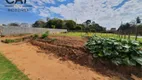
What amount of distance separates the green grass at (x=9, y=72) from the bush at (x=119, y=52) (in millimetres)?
2273

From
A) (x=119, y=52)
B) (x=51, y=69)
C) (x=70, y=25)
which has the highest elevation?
(x=70, y=25)

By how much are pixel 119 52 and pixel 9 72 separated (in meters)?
3.23

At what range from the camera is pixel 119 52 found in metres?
4.80

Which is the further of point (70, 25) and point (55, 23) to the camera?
point (70, 25)

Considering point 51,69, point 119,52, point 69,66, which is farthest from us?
point 119,52

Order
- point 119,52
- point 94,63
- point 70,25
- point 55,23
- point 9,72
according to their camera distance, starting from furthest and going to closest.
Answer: point 70,25 → point 55,23 → point 119,52 → point 94,63 → point 9,72

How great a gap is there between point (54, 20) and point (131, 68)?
116 feet

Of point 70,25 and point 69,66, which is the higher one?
point 70,25

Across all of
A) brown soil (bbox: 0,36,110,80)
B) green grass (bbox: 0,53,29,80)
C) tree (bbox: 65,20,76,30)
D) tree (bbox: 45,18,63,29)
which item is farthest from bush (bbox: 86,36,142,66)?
tree (bbox: 65,20,76,30)

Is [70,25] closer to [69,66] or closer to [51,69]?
[69,66]

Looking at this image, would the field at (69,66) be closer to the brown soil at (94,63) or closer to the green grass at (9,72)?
the brown soil at (94,63)

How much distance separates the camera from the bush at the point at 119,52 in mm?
4543

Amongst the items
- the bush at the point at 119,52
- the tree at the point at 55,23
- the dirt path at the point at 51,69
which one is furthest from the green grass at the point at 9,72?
the tree at the point at 55,23

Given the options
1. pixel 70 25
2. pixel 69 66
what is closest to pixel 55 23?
pixel 70 25
